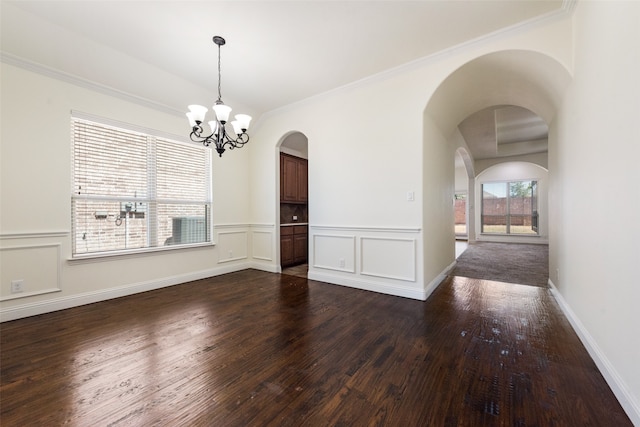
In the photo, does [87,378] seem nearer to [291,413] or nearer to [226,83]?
[291,413]

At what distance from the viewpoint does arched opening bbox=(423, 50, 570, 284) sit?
9.12ft

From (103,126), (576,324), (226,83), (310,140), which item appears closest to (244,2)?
(226,83)

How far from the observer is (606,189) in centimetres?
170

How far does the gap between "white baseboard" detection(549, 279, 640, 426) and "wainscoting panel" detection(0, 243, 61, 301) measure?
16.1 feet

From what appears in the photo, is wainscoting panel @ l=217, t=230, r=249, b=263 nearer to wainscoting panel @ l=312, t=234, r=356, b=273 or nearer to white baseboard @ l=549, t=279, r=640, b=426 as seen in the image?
wainscoting panel @ l=312, t=234, r=356, b=273

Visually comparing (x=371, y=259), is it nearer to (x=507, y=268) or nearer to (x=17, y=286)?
(x=507, y=268)

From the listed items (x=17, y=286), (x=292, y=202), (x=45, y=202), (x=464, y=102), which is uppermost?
(x=464, y=102)

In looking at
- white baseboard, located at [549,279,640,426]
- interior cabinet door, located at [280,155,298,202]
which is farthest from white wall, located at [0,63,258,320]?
white baseboard, located at [549,279,640,426]

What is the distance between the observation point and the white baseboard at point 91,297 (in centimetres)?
273

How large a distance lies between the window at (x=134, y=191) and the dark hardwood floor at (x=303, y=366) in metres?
0.95

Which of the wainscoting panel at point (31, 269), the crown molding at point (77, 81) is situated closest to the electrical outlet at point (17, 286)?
the wainscoting panel at point (31, 269)

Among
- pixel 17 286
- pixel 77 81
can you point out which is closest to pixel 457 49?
pixel 77 81

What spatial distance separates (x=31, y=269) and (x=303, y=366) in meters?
3.20

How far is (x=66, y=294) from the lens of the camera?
3039 millimetres
